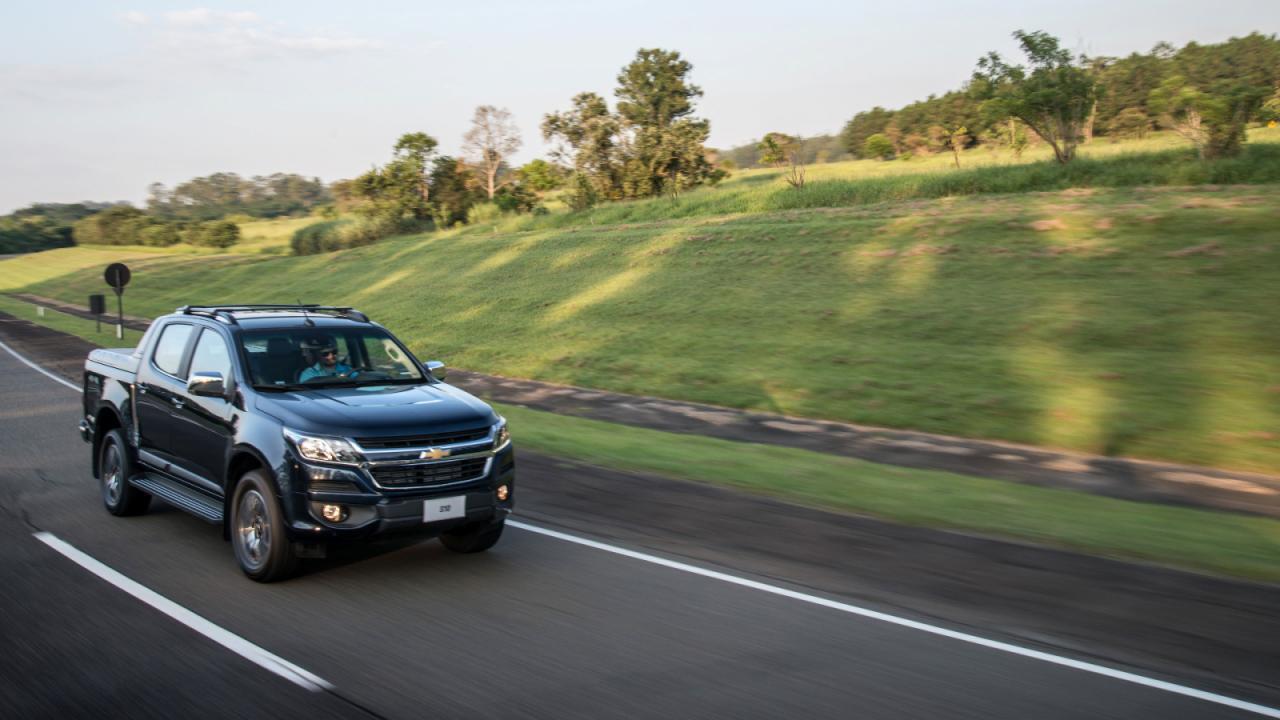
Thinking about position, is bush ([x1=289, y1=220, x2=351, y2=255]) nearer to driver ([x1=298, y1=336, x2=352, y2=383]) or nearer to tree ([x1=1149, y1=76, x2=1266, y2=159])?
tree ([x1=1149, y1=76, x2=1266, y2=159])

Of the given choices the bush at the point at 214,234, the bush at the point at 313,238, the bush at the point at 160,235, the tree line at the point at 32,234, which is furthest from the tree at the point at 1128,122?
the tree line at the point at 32,234

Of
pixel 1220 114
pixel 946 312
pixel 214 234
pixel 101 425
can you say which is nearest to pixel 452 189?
pixel 214 234

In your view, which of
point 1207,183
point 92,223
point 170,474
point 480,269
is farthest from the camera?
point 92,223

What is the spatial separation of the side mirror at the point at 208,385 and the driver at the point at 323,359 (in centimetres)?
55

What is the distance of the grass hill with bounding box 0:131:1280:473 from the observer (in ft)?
49.3

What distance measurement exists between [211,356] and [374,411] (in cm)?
194

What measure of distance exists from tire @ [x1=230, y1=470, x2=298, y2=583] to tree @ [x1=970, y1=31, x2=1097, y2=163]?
34.3 metres

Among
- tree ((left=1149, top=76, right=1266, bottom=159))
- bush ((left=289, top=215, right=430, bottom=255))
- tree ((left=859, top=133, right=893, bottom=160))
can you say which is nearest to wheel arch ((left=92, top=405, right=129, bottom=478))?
tree ((left=1149, top=76, right=1266, bottom=159))

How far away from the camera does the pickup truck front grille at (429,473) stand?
6410 millimetres

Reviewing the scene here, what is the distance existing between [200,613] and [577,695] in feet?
8.95

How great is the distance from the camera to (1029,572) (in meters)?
7.09

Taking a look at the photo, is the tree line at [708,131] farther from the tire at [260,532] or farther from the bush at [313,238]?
the tire at [260,532]

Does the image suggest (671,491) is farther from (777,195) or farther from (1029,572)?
(777,195)

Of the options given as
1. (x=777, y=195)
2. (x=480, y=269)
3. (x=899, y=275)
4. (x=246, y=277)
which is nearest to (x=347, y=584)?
(x=899, y=275)
